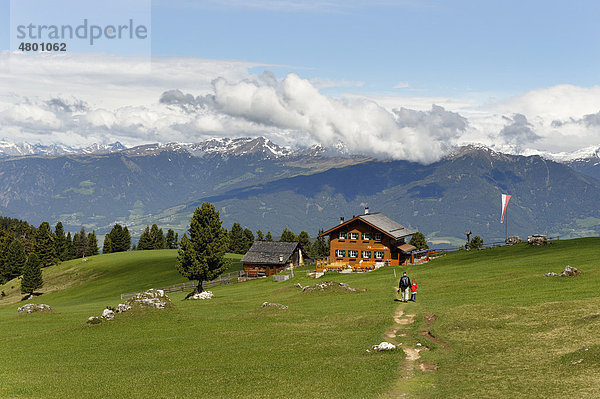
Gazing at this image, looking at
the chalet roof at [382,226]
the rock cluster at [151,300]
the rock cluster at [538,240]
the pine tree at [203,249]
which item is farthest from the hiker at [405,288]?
the chalet roof at [382,226]

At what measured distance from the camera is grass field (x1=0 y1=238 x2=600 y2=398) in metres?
24.3

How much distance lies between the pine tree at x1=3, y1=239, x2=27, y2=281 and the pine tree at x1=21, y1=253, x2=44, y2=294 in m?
31.7

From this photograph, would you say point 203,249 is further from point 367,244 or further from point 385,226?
point 385,226

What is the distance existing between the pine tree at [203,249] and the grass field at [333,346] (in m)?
24.9

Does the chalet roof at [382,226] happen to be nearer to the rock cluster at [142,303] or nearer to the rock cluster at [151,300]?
the rock cluster at [151,300]

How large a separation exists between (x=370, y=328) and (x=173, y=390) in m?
16.0

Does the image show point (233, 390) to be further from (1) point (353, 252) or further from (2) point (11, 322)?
(1) point (353, 252)

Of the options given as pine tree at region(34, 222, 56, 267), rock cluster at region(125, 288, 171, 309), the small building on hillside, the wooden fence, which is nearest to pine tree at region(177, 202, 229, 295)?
the wooden fence

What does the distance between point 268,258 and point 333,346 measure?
83.1 metres

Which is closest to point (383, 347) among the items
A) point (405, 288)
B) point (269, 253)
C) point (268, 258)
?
point (405, 288)

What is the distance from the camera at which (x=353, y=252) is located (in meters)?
104

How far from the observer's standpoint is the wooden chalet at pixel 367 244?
99.8 metres

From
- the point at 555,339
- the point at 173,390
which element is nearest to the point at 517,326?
the point at 555,339

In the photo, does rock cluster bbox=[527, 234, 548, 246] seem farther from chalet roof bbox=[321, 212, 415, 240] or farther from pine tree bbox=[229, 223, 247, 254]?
pine tree bbox=[229, 223, 247, 254]
